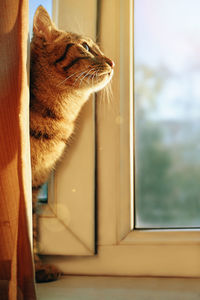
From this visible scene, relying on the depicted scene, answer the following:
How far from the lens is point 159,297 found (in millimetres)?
802

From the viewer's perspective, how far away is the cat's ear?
989 millimetres

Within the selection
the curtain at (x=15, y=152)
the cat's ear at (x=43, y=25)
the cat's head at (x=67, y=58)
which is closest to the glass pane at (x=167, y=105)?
the cat's head at (x=67, y=58)

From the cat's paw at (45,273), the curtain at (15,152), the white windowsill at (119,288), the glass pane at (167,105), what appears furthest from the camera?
the glass pane at (167,105)

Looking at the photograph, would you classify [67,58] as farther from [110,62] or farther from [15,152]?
[15,152]

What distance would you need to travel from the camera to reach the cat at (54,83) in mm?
973

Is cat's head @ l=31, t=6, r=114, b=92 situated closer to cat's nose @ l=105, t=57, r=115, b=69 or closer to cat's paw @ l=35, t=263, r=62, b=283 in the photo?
cat's nose @ l=105, t=57, r=115, b=69

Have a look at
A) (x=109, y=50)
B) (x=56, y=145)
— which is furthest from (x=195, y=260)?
(x=109, y=50)

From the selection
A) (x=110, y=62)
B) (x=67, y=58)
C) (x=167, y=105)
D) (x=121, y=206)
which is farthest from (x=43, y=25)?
(x=121, y=206)

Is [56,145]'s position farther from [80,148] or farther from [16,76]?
[16,76]

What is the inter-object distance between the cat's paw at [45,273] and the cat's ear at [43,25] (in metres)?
0.75

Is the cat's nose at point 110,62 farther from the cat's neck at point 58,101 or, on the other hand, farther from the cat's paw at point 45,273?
the cat's paw at point 45,273

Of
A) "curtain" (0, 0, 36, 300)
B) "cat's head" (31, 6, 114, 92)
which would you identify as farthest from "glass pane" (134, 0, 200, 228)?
"curtain" (0, 0, 36, 300)

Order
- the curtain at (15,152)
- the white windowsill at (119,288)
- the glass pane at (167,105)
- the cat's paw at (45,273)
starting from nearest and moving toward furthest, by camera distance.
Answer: the curtain at (15,152) → the white windowsill at (119,288) → the cat's paw at (45,273) → the glass pane at (167,105)

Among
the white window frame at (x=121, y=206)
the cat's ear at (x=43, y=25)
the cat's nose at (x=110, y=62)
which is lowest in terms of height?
the white window frame at (x=121, y=206)
